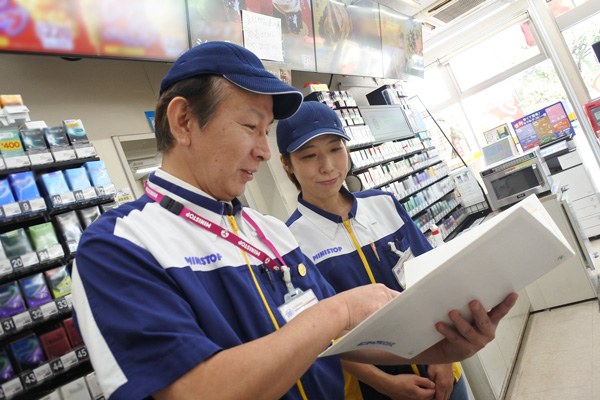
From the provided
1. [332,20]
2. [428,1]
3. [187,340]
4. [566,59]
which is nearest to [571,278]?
[332,20]

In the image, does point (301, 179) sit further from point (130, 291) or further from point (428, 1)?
point (428, 1)

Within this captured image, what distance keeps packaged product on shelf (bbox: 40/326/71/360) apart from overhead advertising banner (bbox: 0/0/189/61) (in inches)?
56.5

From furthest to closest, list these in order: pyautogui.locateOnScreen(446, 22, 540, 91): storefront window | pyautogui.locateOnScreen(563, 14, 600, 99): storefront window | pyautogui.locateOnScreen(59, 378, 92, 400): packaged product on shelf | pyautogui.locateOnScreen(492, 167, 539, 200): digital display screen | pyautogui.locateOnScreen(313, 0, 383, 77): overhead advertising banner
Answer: pyautogui.locateOnScreen(446, 22, 540, 91): storefront window
pyautogui.locateOnScreen(563, 14, 600, 99): storefront window
pyautogui.locateOnScreen(492, 167, 539, 200): digital display screen
pyautogui.locateOnScreen(313, 0, 383, 77): overhead advertising banner
pyautogui.locateOnScreen(59, 378, 92, 400): packaged product on shelf

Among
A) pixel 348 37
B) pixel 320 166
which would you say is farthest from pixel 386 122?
pixel 320 166

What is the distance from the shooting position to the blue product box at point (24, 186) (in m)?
1.94

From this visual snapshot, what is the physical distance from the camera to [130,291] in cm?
69

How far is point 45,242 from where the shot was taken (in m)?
2.00

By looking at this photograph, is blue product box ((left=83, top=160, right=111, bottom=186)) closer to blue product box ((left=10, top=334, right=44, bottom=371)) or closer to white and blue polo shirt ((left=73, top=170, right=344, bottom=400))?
blue product box ((left=10, top=334, right=44, bottom=371))

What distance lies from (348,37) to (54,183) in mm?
3905

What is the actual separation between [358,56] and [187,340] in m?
4.93

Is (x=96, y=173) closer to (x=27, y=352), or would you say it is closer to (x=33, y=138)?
(x=33, y=138)

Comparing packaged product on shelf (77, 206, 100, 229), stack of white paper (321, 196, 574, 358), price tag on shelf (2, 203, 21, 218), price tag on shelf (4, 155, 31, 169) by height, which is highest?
price tag on shelf (4, 155, 31, 169)

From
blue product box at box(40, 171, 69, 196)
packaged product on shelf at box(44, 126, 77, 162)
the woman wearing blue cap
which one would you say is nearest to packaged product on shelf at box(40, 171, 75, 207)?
blue product box at box(40, 171, 69, 196)

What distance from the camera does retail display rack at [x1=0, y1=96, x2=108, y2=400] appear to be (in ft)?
5.95
